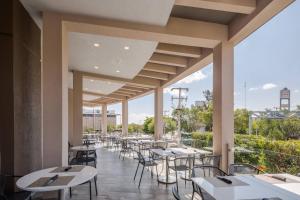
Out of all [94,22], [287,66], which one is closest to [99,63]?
[94,22]

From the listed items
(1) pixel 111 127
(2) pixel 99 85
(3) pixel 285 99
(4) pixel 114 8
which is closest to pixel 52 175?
(4) pixel 114 8

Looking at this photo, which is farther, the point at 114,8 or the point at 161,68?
the point at 161,68

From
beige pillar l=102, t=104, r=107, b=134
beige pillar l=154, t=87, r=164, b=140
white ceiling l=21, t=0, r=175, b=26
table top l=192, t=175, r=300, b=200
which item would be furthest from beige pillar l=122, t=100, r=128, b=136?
table top l=192, t=175, r=300, b=200

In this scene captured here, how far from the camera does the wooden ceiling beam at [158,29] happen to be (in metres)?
3.96

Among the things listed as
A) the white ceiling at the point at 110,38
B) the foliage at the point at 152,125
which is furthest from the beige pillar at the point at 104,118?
the white ceiling at the point at 110,38

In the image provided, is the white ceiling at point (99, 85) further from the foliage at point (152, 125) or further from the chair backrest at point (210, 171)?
the chair backrest at point (210, 171)

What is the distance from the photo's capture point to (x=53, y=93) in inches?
146

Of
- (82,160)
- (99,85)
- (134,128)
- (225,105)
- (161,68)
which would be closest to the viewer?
(225,105)

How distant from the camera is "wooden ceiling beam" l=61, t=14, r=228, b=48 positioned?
13.0 feet

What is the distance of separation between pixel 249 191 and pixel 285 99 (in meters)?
8.03

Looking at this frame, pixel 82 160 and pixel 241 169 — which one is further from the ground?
pixel 241 169

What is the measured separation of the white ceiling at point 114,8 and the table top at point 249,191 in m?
2.62

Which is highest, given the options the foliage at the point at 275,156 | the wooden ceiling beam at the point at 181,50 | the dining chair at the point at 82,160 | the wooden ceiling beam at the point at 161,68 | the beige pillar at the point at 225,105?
the wooden ceiling beam at the point at 181,50

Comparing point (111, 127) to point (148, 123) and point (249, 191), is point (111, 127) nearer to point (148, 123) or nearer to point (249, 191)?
point (148, 123)
